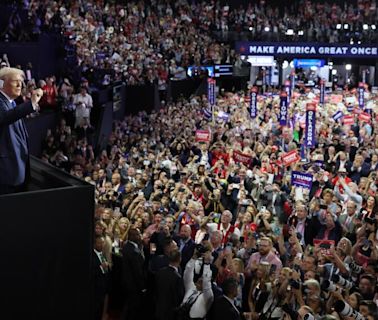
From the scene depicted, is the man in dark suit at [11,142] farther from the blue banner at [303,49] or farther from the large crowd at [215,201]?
the blue banner at [303,49]

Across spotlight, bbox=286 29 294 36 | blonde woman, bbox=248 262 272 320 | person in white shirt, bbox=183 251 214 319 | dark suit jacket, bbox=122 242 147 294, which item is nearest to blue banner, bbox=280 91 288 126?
→ dark suit jacket, bbox=122 242 147 294

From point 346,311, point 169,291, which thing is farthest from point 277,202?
point 346,311

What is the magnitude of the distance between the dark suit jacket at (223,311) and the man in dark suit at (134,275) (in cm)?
120

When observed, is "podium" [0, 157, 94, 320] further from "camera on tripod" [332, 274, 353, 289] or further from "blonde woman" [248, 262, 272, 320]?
"camera on tripod" [332, 274, 353, 289]

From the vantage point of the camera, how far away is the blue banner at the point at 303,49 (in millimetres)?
34094

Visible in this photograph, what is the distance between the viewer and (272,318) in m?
6.44

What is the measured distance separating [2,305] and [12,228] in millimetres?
458

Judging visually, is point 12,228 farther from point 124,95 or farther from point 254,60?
point 254,60

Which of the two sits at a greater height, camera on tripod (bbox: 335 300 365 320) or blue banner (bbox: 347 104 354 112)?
blue banner (bbox: 347 104 354 112)

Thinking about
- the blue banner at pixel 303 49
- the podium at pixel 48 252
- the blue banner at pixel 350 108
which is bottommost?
the blue banner at pixel 350 108

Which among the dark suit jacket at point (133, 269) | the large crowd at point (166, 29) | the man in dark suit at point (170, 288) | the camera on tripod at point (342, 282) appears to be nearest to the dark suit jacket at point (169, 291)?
the man in dark suit at point (170, 288)

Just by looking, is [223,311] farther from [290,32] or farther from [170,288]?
[290,32]

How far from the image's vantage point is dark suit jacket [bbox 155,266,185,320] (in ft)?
22.3

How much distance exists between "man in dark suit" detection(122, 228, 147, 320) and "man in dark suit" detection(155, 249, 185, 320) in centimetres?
42
